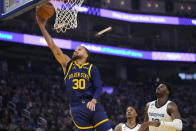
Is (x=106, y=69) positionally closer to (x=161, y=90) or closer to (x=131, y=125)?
(x=131, y=125)

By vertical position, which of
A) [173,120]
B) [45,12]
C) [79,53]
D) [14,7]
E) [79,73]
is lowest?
[173,120]

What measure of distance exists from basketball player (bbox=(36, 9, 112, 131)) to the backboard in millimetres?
1194

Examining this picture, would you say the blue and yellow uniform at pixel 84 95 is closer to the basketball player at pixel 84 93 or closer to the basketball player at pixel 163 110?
the basketball player at pixel 84 93

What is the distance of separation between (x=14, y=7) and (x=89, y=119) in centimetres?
264

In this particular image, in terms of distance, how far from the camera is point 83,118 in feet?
13.6

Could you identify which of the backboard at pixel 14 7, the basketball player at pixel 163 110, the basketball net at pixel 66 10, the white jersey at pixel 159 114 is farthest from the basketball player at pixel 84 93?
the basketball net at pixel 66 10

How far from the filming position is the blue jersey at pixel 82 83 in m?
4.20

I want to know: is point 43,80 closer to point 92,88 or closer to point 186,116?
point 186,116

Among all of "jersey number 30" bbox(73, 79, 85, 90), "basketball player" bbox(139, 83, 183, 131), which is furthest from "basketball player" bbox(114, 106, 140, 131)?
"jersey number 30" bbox(73, 79, 85, 90)

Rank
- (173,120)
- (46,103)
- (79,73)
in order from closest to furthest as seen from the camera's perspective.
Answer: (79,73) < (173,120) < (46,103)

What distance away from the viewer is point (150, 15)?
85.9ft

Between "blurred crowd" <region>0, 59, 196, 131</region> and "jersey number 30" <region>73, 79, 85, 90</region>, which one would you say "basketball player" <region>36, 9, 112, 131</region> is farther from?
"blurred crowd" <region>0, 59, 196, 131</region>

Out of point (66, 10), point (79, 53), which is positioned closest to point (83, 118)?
point (79, 53)

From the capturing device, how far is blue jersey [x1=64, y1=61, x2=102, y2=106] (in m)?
4.20
